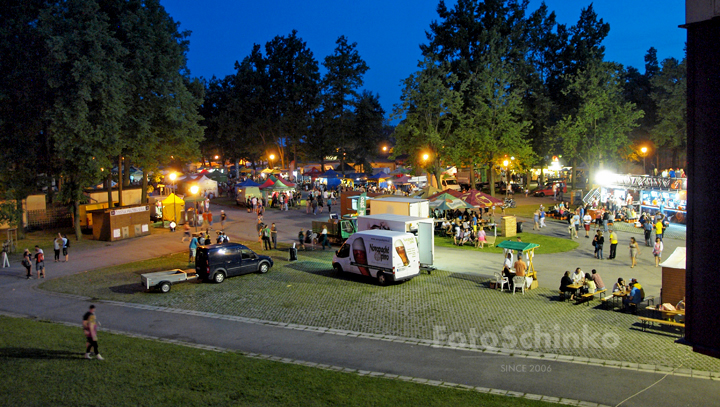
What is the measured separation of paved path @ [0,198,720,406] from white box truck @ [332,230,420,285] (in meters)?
5.40

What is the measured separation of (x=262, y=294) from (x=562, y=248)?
54.7 feet

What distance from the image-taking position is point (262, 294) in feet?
58.4

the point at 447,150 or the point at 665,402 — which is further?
the point at 447,150

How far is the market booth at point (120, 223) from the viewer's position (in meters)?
30.1

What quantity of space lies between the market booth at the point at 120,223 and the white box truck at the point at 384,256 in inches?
707

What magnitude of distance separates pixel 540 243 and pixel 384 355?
18.0m

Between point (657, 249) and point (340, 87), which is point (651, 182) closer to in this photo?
point (657, 249)

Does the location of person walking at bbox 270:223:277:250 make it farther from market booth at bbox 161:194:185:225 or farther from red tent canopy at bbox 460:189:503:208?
red tent canopy at bbox 460:189:503:208

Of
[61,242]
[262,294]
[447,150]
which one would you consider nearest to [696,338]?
[262,294]

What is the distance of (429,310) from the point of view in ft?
51.0

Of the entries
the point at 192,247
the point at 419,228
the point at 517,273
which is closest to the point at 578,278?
the point at 517,273

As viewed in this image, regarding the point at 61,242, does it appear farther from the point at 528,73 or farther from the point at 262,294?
the point at 528,73

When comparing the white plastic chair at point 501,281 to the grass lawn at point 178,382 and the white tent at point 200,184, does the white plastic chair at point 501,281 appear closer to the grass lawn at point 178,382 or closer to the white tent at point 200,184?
the grass lawn at point 178,382

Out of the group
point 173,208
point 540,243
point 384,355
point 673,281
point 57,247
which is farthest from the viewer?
point 173,208
